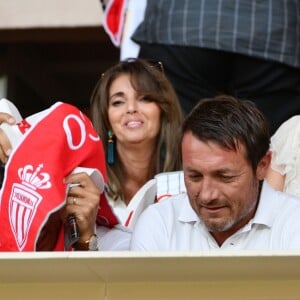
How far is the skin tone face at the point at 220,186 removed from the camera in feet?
7.64

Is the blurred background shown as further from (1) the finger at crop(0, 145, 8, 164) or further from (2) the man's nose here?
(2) the man's nose

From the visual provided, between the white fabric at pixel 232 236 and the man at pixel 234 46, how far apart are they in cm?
80

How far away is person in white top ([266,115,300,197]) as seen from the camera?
2930 mm

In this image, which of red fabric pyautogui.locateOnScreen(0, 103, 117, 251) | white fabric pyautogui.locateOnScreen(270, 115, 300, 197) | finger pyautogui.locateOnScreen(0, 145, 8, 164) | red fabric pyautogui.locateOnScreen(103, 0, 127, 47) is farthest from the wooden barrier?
red fabric pyautogui.locateOnScreen(103, 0, 127, 47)

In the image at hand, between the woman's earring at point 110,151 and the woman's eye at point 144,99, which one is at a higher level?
the woman's eye at point 144,99

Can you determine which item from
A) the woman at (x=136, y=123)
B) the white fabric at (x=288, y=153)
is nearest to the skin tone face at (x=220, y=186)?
the white fabric at (x=288, y=153)

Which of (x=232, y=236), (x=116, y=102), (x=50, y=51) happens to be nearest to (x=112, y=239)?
(x=232, y=236)

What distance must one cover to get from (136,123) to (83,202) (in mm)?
873

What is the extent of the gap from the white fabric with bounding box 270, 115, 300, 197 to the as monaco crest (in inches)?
37.5

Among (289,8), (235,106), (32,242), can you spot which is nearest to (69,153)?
(32,242)

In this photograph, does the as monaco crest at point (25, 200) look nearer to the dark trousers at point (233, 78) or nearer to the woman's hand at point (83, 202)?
the woman's hand at point (83, 202)

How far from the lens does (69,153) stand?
232 cm

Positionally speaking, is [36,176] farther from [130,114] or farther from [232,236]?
[130,114]

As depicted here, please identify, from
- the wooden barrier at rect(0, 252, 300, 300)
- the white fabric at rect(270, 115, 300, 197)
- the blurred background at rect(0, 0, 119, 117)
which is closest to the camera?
the wooden barrier at rect(0, 252, 300, 300)
